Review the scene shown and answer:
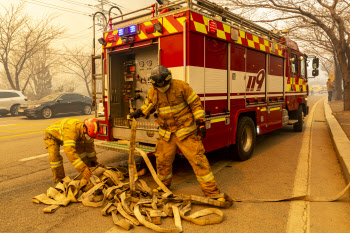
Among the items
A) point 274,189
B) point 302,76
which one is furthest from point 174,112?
point 302,76

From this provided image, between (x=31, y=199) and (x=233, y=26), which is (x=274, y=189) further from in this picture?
(x=31, y=199)

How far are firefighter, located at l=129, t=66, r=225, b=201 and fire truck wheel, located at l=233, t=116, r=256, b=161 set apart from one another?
190 centimetres

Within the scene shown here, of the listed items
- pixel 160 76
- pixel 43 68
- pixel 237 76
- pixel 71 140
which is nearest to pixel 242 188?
pixel 160 76

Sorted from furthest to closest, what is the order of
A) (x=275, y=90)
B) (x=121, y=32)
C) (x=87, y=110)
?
(x=87, y=110) < (x=275, y=90) < (x=121, y=32)

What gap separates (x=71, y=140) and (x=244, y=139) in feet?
11.3

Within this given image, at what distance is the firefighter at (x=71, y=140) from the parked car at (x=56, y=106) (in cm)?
1129

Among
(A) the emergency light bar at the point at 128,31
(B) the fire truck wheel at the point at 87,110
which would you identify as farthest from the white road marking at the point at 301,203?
(B) the fire truck wheel at the point at 87,110

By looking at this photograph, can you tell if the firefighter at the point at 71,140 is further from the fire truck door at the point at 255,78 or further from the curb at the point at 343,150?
the curb at the point at 343,150

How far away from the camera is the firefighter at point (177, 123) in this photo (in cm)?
353

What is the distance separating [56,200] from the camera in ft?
11.7

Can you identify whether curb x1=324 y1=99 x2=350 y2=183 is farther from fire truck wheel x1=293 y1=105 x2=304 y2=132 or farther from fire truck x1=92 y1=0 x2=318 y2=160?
fire truck x1=92 y1=0 x2=318 y2=160

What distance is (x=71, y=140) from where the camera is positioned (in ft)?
12.7

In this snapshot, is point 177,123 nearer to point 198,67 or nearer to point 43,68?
point 198,67

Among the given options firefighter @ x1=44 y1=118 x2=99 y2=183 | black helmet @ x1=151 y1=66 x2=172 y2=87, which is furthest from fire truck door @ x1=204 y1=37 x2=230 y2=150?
firefighter @ x1=44 y1=118 x2=99 y2=183
